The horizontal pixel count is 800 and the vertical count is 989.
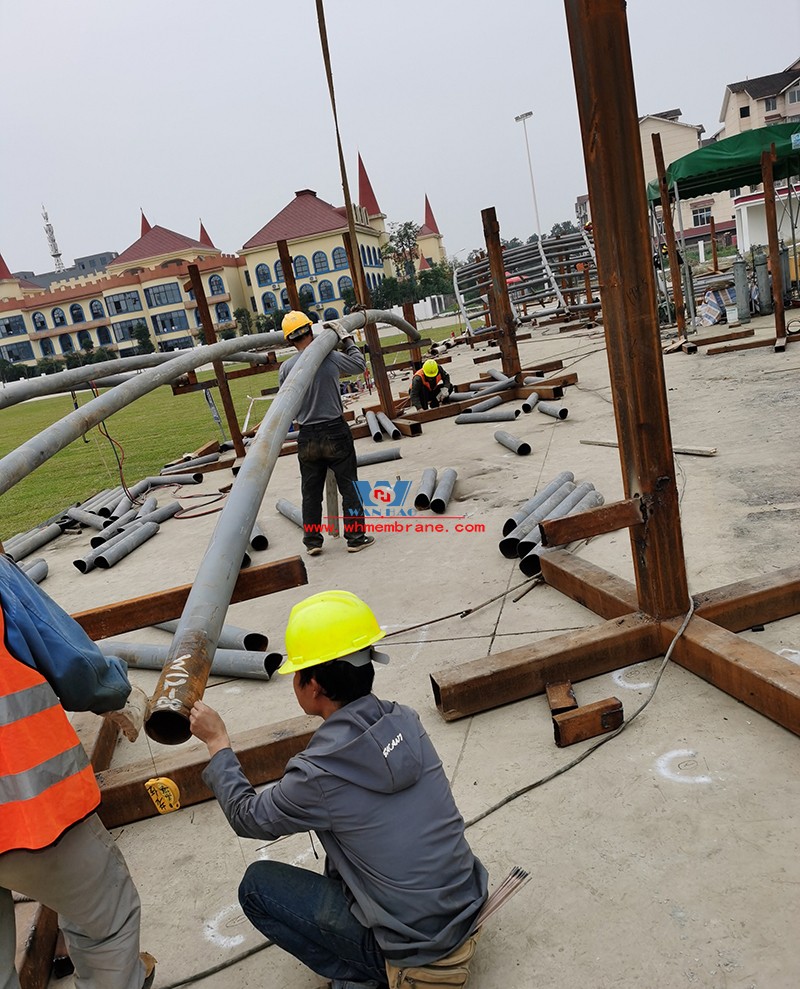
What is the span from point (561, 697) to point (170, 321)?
7820 centimetres

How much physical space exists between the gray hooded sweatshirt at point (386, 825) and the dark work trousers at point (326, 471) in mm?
4773

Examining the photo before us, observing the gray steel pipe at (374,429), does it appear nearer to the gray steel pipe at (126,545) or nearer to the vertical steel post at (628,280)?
the gray steel pipe at (126,545)

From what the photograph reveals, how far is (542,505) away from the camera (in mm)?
6352

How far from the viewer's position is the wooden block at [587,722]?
338 centimetres

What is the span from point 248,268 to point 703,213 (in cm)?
4377

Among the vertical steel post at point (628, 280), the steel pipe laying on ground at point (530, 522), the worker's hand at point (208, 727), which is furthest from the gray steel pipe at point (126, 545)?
the worker's hand at point (208, 727)

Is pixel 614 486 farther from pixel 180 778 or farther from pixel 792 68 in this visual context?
pixel 792 68

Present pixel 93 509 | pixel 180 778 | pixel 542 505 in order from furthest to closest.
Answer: pixel 93 509 < pixel 542 505 < pixel 180 778

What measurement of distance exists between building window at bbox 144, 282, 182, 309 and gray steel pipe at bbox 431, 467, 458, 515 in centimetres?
7346

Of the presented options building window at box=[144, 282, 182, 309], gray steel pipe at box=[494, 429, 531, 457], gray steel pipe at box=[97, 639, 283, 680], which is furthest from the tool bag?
building window at box=[144, 282, 182, 309]

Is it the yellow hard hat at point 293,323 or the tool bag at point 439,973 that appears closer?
the tool bag at point 439,973

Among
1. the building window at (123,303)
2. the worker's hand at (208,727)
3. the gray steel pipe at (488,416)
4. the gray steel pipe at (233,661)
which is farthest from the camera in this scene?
the building window at (123,303)

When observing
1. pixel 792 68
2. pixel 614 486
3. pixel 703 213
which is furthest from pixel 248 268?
pixel 614 486

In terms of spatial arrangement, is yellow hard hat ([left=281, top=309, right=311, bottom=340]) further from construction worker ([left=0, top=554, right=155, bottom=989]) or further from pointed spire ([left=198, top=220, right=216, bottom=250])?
pointed spire ([left=198, top=220, right=216, bottom=250])
